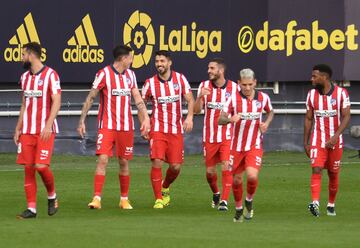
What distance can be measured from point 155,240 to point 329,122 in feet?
16.5

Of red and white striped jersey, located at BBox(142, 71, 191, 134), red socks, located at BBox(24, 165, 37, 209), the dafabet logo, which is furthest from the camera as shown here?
the dafabet logo

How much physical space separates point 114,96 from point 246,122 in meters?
2.66

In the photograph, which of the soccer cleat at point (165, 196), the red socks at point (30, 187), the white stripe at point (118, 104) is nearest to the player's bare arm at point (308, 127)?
the soccer cleat at point (165, 196)

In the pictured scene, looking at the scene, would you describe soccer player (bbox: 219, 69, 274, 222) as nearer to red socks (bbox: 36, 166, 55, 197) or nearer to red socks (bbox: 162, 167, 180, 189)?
red socks (bbox: 36, 166, 55, 197)

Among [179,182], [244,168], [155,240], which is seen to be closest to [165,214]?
[244,168]

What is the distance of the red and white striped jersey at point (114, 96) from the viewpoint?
19828 mm

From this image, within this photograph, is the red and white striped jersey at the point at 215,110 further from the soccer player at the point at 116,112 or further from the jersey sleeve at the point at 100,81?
the jersey sleeve at the point at 100,81

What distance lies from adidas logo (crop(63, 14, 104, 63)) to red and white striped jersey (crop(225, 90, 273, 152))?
1723 centimetres

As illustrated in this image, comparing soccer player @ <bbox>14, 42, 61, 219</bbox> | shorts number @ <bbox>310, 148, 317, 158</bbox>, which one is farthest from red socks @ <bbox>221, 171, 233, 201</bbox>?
soccer player @ <bbox>14, 42, 61, 219</bbox>

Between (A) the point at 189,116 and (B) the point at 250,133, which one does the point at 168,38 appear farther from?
(B) the point at 250,133

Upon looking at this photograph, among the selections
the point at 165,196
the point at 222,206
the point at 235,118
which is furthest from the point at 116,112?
the point at 235,118

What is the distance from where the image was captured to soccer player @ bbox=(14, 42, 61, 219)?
17844mm

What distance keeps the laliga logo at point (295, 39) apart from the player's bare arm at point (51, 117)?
1697 cm

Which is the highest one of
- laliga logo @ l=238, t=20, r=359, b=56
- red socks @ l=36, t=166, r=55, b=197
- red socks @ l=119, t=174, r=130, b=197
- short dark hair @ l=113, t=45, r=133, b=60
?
laliga logo @ l=238, t=20, r=359, b=56
